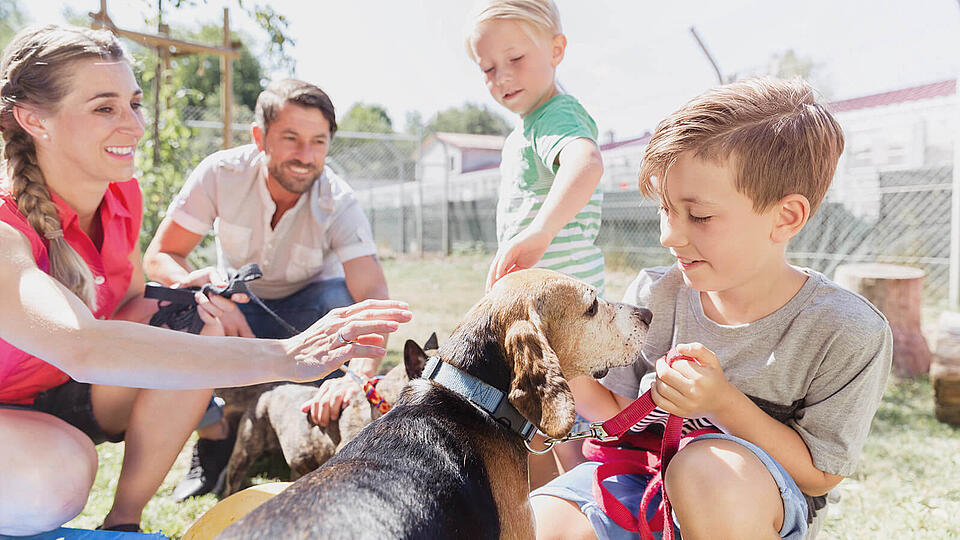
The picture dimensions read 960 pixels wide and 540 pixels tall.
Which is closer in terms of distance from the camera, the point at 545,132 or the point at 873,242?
the point at 545,132

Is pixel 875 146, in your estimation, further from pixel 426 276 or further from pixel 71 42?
pixel 71 42

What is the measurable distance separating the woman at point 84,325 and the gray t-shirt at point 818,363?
4.06 feet

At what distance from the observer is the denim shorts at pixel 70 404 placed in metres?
2.98

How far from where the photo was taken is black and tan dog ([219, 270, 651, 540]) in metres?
1.69

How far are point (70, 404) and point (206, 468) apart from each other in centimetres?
116

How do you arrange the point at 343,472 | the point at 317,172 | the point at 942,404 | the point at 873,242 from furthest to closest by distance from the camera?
the point at 873,242, the point at 942,404, the point at 317,172, the point at 343,472

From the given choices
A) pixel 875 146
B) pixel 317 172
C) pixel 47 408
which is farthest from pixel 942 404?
pixel 875 146

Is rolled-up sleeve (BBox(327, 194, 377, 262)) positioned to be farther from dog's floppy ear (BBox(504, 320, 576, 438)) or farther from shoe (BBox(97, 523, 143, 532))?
dog's floppy ear (BBox(504, 320, 576, 438))

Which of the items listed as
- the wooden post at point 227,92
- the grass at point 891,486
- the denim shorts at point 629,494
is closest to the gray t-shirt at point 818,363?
the denim shorts at point 629,494

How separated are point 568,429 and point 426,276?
1323cm

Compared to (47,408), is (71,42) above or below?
above

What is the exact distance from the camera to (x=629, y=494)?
233 centimetres

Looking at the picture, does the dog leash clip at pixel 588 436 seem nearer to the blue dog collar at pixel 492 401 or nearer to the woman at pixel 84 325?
the blue dog collar at pixel 492 401

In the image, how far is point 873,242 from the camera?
36.6ft
